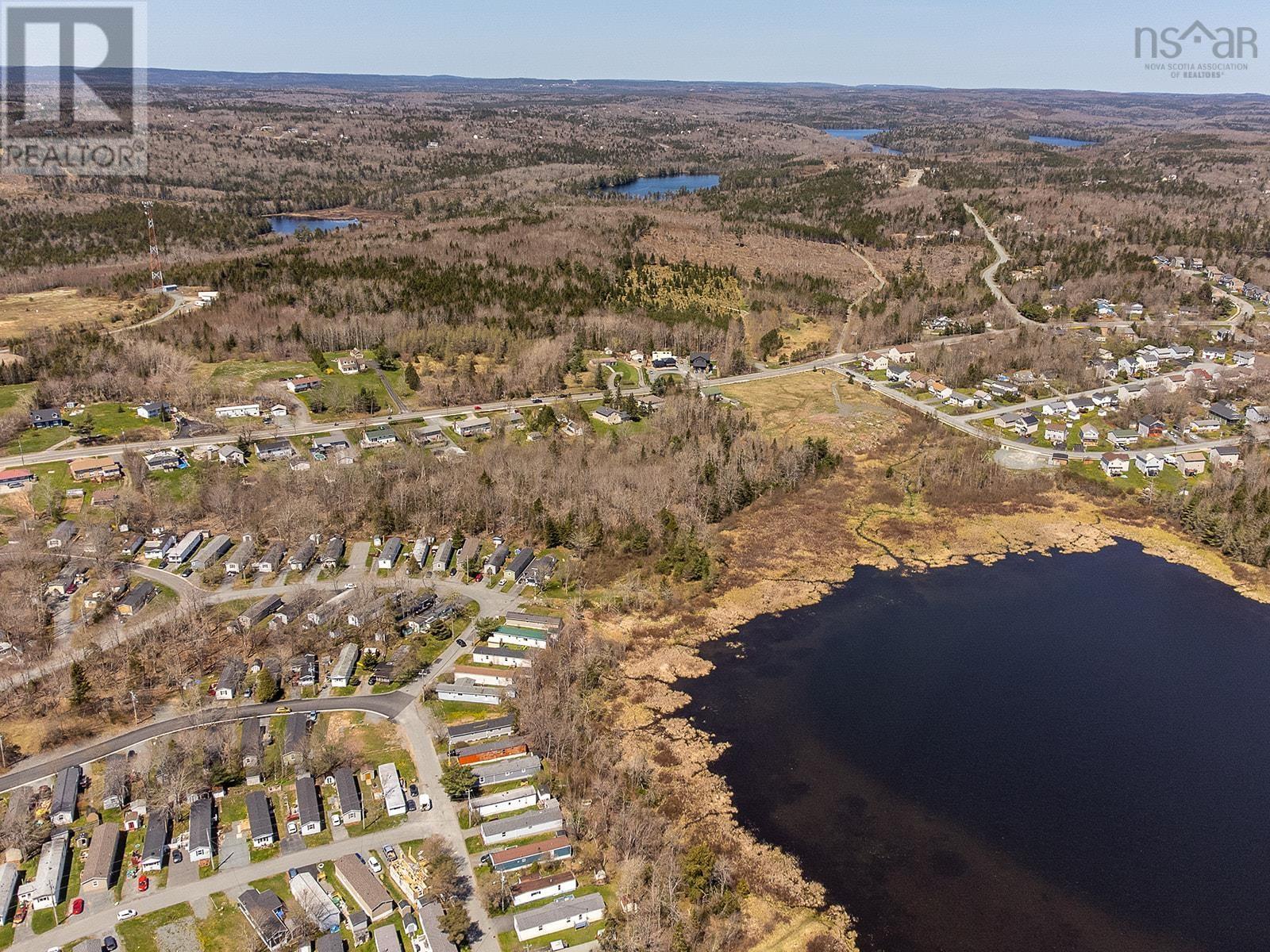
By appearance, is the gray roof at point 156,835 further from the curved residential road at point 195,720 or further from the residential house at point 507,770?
the residential house at point 507,770

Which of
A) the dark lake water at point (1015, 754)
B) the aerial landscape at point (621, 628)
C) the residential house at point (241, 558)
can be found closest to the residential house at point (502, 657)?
the aerial landscape at point (621, 628)

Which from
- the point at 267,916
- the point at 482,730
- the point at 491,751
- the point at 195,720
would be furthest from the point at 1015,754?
the point at 195,720

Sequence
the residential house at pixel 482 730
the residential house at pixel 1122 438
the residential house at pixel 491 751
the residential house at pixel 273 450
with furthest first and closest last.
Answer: the residential house at pixel 1122 438 → the residential house at pixel 273 450 → the residential house at pixel 482 730 → the residential house at pixel 491 751

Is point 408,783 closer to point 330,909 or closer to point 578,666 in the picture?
point 330,909

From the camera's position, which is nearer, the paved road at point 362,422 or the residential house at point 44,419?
the paved road at point 362,422

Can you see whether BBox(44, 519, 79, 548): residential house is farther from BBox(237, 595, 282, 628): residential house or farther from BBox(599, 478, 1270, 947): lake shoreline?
BBox(599, 478, 1270, 947): lake shoreline

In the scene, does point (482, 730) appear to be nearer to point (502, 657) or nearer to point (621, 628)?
point (502, 657)
